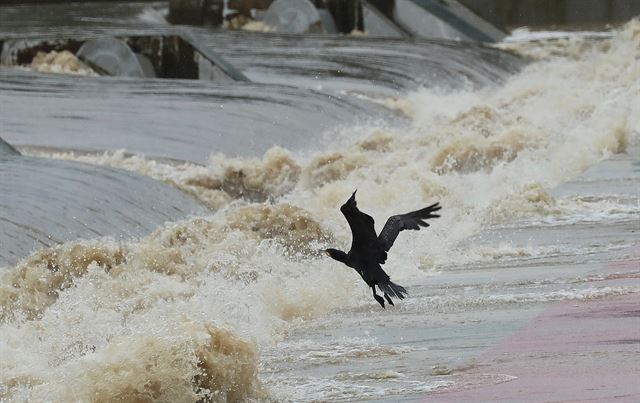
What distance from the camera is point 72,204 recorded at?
9.23 m

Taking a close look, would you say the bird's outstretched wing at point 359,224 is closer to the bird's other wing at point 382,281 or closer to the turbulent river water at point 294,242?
the bird's other wing at point 382,281

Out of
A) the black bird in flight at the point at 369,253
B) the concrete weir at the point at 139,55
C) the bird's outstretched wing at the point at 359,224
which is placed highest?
the bird's outstretched wing at the point at 359,224

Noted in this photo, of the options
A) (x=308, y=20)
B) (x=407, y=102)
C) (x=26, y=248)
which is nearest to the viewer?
(x=26, y=248)

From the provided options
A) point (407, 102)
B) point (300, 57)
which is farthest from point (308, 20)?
point (407, 102)

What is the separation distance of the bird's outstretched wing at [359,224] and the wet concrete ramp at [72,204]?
411 centimetres

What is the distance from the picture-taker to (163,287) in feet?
24.4

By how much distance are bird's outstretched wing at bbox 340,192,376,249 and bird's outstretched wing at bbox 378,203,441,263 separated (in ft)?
0.12

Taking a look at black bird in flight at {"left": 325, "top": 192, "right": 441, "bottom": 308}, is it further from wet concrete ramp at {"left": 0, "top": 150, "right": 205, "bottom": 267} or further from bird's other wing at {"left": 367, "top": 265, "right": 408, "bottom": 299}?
wet concrete ramp at {"left": 0, "top": 150, "right": 205, "bottom": 267}

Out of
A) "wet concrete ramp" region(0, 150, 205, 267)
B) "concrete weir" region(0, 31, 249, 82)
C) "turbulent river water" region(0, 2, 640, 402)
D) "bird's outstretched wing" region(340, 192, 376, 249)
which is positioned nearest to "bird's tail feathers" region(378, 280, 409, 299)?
"bird's outstretched wing" region(340, 192, 376, 249)

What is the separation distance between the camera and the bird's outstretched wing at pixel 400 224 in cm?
407

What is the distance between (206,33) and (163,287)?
46.1 ft

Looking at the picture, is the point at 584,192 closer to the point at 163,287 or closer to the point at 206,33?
the point at 163,287

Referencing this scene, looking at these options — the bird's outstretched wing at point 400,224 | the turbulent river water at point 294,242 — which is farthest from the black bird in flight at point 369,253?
the turbulent river water at point 294,242

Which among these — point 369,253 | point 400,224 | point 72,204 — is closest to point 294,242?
point 72,204
